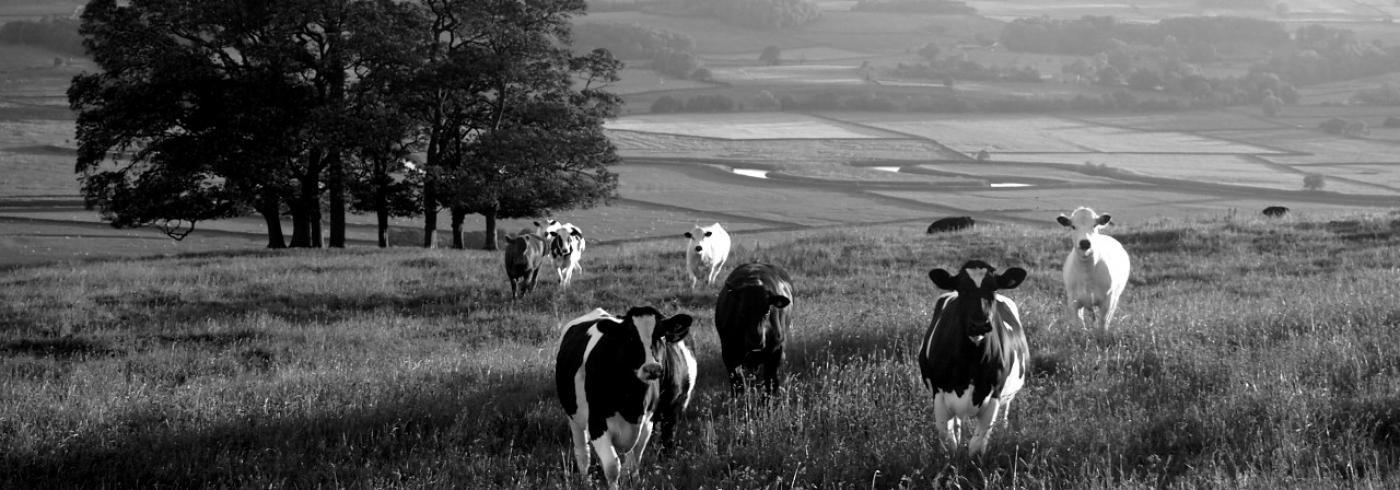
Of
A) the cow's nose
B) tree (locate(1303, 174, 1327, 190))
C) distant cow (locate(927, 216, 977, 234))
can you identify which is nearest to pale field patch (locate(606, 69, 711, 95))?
tree (locate(1303, 174, 1327, 190))

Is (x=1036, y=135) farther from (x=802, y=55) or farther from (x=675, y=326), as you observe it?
(x=675, y=326)

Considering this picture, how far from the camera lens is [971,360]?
29.1 feet

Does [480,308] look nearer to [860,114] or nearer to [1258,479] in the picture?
[1258,479]

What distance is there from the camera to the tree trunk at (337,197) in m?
36.9

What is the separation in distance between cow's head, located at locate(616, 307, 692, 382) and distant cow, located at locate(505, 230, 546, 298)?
44.9 ft

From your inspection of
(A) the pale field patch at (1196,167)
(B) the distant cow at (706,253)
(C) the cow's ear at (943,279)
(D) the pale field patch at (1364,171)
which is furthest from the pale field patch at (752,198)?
(C) the cow's ear at (943,279)

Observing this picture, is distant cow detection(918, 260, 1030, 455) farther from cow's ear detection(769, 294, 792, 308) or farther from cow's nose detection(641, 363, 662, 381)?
cow's nose detection(641, 363, 662, 381)

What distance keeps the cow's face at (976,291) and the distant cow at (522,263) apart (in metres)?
13.8

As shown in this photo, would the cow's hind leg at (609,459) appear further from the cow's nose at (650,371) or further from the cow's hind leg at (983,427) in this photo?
the cow's hind leg at (983,427)

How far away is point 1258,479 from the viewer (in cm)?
773

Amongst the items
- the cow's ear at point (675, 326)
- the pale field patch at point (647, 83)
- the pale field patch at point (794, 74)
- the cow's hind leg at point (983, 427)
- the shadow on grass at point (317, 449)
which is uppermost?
the pale field patch at point (794, 74)

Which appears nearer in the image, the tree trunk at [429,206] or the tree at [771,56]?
the tree trunk at [429,206]

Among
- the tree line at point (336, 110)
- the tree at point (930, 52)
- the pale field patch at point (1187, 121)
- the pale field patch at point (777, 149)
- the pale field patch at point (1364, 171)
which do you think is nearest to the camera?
the tree line at point (336, 110)

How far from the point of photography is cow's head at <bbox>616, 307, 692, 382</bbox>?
27.8 ft
